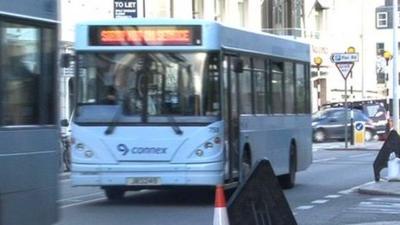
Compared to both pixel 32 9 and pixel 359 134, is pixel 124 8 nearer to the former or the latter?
pixel 359 134

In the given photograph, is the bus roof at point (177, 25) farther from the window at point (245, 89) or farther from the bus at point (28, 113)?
the bus at point (28, 113)

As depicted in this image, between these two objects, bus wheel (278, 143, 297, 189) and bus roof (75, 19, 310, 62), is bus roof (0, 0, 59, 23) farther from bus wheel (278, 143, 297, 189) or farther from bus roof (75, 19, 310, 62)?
bus wheel (278, 143, 297, 189)

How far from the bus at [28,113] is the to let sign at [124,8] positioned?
1884 centimetres

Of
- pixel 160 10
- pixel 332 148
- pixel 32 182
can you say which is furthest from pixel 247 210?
pixel 160 10

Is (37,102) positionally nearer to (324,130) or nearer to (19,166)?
(19,166)

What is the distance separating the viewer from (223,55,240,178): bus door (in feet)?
55.7

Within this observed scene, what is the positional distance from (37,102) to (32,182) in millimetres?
778

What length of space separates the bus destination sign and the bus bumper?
6.62ft

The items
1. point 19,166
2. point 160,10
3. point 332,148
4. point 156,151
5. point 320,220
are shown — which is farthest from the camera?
point 160,10

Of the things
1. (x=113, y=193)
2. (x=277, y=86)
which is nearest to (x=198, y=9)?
(x=277, y=86)

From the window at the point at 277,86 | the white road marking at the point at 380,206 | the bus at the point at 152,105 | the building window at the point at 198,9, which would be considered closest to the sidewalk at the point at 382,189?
the white road marking at the point at 380,206

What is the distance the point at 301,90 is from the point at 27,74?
13379mm

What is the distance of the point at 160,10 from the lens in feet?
156

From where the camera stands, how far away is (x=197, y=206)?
17375 millimetres
